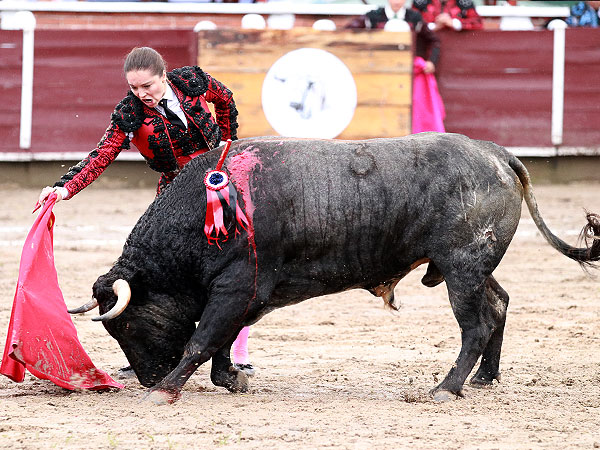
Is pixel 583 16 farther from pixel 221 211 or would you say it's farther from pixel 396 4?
pixel 221 211

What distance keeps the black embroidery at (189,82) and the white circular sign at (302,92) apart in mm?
4862

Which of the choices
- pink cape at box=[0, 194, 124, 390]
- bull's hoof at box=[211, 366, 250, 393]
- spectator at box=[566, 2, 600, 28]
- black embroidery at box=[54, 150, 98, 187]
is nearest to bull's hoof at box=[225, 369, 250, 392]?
bull's hoof at box=[211, 366, 250, 393]

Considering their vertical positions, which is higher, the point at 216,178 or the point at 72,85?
the point at 216,178

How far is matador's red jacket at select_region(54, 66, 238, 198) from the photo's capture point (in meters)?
3.62

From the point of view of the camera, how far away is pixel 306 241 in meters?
3.50

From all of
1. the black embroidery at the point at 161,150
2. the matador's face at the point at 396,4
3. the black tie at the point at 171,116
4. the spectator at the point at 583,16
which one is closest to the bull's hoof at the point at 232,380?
the black embroidery at the point at 161,150

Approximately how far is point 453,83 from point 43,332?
604 cm

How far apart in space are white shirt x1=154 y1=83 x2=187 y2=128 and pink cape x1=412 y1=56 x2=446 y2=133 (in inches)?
206

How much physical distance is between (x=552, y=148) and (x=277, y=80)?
2.42m

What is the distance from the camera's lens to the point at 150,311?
3588mm

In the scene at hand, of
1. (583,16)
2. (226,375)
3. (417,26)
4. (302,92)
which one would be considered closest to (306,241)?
(226,375)

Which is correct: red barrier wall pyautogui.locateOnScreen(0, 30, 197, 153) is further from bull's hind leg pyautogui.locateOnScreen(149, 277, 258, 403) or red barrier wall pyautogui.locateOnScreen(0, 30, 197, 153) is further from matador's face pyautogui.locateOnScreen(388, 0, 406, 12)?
bull's hind leg pyautogui.locateOnScreen(149, 277, 258, 403)

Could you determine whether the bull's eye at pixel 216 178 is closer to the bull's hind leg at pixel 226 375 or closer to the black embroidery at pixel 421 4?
the bull's hind leg at pixel 226 375

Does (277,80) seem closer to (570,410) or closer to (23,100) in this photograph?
(23,100)
